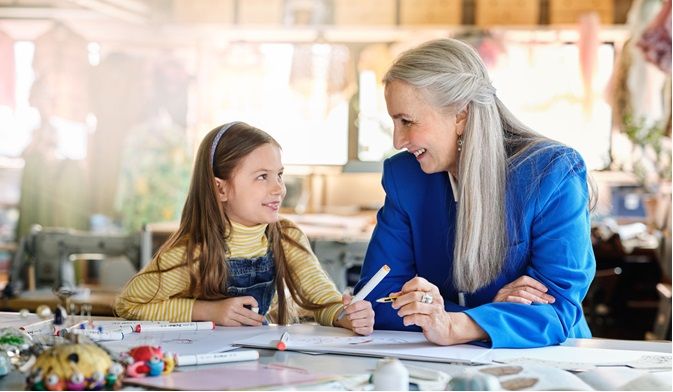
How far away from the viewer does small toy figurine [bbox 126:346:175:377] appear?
1471 mm

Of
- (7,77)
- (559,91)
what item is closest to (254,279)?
(559,91)

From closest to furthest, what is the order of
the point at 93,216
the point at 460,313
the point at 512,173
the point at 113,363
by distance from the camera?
the point at 113,363, the point at 460,313, the point at 512,173, the point at 93,216

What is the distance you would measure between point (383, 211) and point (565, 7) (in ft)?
15.8

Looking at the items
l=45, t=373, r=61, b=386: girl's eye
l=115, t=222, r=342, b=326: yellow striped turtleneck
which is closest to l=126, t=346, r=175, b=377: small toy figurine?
l=45, t=373, r=61, b=386: girl's eye

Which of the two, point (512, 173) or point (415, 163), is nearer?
point (512, 173)

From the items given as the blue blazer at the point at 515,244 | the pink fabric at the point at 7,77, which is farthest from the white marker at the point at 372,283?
the pink fabric at the point at 7,77

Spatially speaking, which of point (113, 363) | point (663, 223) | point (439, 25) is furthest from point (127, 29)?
point (113, 363)

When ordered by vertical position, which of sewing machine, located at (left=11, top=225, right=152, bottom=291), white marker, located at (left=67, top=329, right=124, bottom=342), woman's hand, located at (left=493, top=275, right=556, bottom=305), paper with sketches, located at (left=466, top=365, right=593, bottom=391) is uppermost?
woman's hand, located at (left=493, top=275, right=556, bottom=305)

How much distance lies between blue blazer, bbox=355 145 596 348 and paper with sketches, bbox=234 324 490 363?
91 millimetres

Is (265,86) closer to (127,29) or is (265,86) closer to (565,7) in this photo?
(127,29)

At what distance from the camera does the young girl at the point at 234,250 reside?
2.30 m

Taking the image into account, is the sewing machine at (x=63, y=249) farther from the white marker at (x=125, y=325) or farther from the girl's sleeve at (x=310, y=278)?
the white marker at (x=125, y=325)

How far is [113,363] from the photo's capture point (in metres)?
1.41

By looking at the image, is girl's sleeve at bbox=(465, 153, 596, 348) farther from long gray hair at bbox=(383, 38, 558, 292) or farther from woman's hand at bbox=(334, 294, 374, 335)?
woman's hand at bbox=(334, 294, 374, 335)
